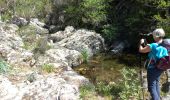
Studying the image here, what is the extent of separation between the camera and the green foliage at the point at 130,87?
399 inches

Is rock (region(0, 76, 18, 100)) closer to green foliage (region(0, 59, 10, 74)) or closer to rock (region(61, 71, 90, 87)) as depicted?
green foliage (region(0, 59, 10, 74))

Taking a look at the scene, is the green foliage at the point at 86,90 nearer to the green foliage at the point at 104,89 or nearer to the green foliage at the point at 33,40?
the green foliage at the point at 104,89

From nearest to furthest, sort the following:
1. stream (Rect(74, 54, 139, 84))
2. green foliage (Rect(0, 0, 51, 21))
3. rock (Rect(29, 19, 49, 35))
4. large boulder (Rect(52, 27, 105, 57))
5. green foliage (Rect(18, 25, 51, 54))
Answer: stream (Rect(74, 54, 139, 84)) → green foliage (Rect(18, 25, 51, 54)) → large boulder (Rect(52, 27, 105, 57)) → rock (Rect(29, 19, 49, 35)) → green foliage (Rect(0, 0, 51, 21))

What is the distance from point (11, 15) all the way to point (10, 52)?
7837 mm

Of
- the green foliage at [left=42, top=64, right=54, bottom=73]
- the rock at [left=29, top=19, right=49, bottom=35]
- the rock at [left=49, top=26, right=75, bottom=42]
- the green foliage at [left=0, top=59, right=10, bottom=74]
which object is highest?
the rock at [left=29, top=19, right=49, bottom=35]

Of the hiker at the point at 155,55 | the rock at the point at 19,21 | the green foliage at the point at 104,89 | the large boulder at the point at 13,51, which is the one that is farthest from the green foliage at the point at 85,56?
the hiker at the point at 155,55

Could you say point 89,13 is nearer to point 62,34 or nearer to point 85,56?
point 62,34

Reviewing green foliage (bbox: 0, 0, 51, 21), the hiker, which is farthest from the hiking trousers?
green foliage (bbox: 0, 0, 51, 21)

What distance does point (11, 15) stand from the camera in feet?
65.6

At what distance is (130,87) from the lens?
10258mm

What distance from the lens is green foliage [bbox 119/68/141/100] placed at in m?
10.1

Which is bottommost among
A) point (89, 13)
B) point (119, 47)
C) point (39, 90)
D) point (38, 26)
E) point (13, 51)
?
point (39, 90)

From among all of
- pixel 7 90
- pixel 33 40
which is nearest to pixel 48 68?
pixel 7 90

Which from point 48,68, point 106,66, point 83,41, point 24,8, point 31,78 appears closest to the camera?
point 31,78
